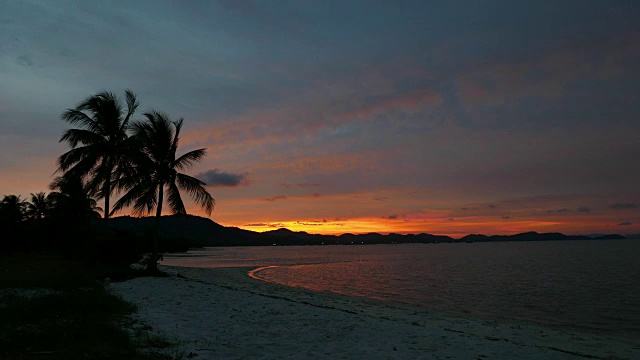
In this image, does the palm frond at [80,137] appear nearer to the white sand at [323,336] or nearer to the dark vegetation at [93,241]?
the dark vegetation at [93,241]

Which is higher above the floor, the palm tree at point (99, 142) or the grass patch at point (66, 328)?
the palm tree at point (99, 142)

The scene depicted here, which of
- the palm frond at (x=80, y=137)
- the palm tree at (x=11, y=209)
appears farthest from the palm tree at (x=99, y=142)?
the palm tree at (x=11, y=209)

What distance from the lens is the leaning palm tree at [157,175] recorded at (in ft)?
82.6

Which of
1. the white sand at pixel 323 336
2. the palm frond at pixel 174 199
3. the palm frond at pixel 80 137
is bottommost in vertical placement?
the white sand at pixel 323 336

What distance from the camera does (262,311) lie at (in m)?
14.8

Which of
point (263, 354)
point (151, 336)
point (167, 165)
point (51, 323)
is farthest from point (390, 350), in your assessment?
point (167, 165)

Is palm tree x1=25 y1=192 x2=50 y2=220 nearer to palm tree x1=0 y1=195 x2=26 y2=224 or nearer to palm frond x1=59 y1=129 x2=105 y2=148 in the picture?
palm tree x1=0 y1=195 x2=26 y2=224

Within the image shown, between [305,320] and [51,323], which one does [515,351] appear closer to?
[305,320]

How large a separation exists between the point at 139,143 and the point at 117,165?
464cm

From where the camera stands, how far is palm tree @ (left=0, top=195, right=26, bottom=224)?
5491cm

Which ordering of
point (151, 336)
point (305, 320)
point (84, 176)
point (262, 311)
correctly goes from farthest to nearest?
point (84, 176) → point (262, 311) → point (305, 320) → point (151, 336)

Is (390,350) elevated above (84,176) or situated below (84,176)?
below

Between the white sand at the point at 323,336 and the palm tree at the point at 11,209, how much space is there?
50.6 meters

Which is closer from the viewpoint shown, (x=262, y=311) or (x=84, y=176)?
(x=262, y=311)
